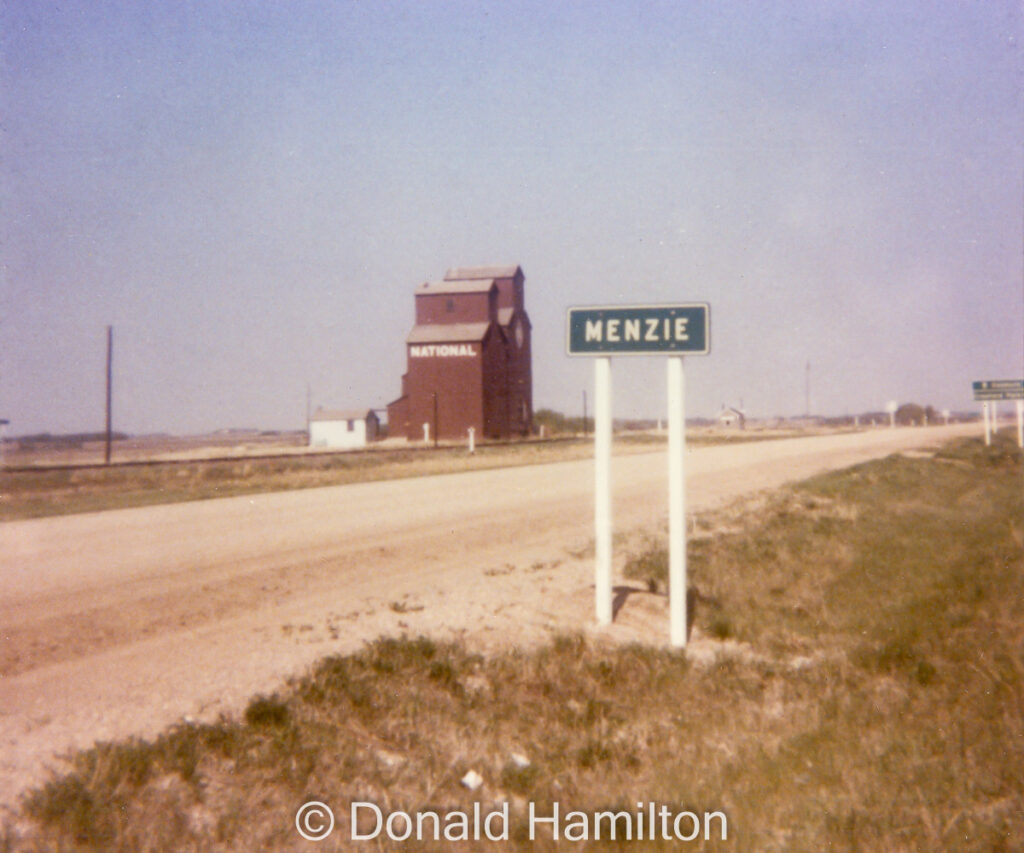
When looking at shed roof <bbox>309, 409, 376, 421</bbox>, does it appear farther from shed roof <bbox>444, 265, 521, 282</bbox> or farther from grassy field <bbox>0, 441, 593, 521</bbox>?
grassy field <bbox>0, 441, 593, 521</bbox>

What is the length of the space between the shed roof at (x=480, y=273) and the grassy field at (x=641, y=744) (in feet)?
181

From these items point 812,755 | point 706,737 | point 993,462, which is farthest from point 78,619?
point 993,462

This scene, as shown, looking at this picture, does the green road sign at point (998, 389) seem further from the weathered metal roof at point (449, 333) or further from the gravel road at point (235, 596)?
the weathered metal roof at point (449, 333)

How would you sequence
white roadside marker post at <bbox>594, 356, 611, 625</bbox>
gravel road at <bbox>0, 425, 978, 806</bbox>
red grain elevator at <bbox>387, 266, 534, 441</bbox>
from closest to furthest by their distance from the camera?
gravel road at <bbox>0, 425, 978, 806</bbox> → white roadside marker post at <bbox>594, 356, 611, 625</bbox> → red grain elevator at <bbox>387, 266, 534, 441</bbox>

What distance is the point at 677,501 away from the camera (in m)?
7.11

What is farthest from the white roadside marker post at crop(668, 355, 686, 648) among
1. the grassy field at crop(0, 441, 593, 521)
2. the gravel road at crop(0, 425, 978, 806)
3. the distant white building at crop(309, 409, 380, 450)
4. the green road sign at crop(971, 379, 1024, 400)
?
the distant white building at crop(309, 409, 380, 450)

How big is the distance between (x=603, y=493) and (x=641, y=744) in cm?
297

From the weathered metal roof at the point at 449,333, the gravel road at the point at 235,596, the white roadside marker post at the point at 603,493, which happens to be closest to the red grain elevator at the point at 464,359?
the weathered metal roof at the point at 449,333

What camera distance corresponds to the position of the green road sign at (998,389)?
32.7m

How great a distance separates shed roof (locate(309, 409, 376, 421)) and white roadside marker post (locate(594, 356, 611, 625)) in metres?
64.2

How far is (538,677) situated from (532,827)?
2.02 metres

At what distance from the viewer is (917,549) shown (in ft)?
36.2

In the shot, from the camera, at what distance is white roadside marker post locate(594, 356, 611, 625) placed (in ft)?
24.3

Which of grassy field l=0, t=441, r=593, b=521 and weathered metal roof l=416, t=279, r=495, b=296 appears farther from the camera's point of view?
weathered metal roof l=416, t=279, r=495, b=296
